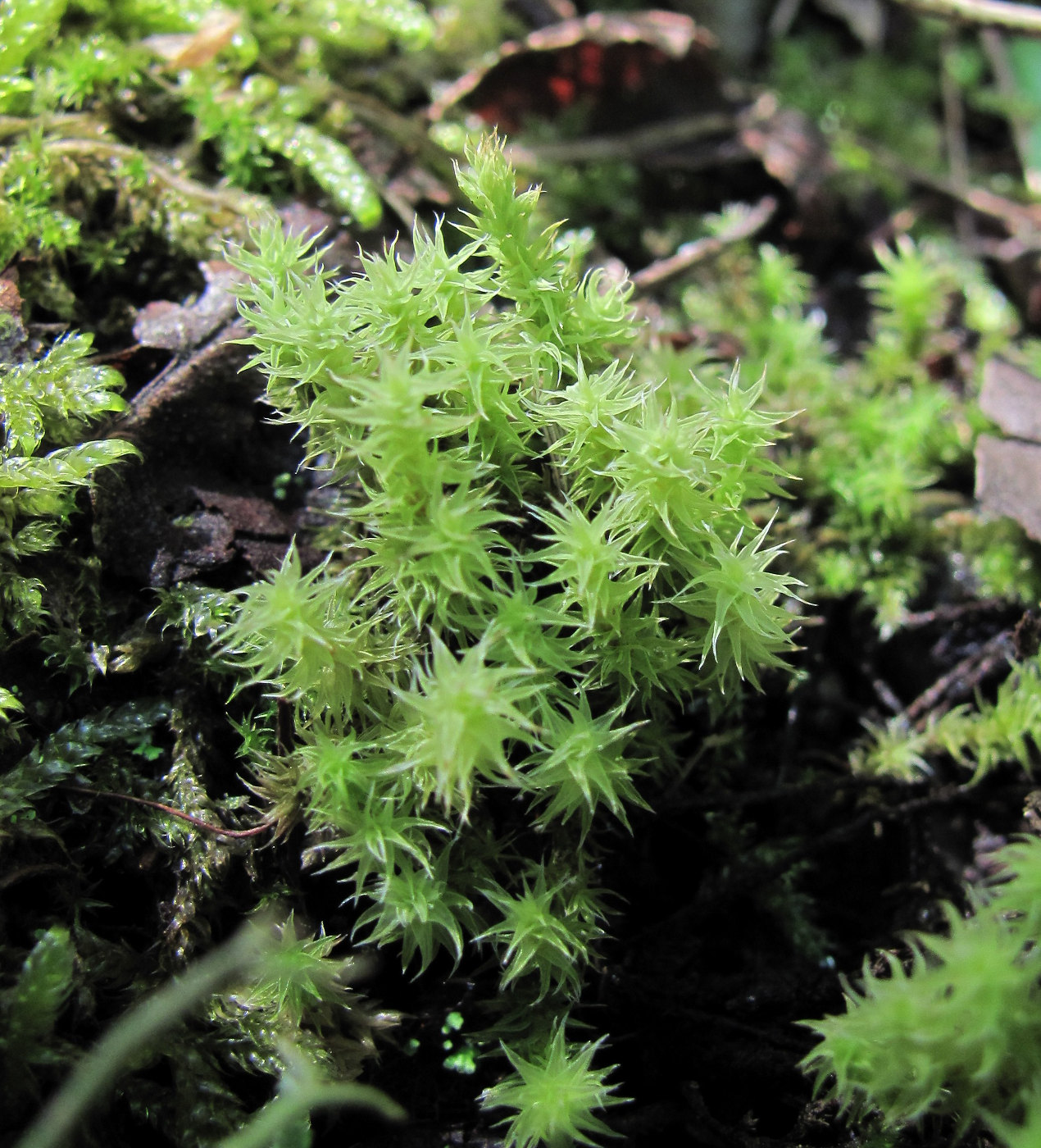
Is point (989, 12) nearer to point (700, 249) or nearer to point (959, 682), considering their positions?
point (700, 249)

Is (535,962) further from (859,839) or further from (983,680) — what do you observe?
(983,680)

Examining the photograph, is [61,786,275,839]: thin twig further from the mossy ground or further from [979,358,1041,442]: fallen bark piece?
[979,358,1041,442]: fallen bark piece

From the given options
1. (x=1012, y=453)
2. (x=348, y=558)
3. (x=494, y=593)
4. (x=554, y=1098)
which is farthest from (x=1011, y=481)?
(x=554, y=1098)

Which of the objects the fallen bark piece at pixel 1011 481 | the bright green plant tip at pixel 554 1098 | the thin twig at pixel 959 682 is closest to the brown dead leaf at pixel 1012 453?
the fallen bark piece at pixel 1011 481

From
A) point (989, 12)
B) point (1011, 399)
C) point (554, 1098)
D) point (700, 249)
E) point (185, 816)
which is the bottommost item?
point (554, 1098)

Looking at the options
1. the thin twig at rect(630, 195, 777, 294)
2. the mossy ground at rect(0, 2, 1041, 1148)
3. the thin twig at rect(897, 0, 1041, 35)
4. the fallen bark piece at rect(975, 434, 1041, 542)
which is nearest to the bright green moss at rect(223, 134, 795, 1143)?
the mossy ground at rect(0, 2, 1041, 1148)

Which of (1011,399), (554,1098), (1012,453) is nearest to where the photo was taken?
(554,1098)
